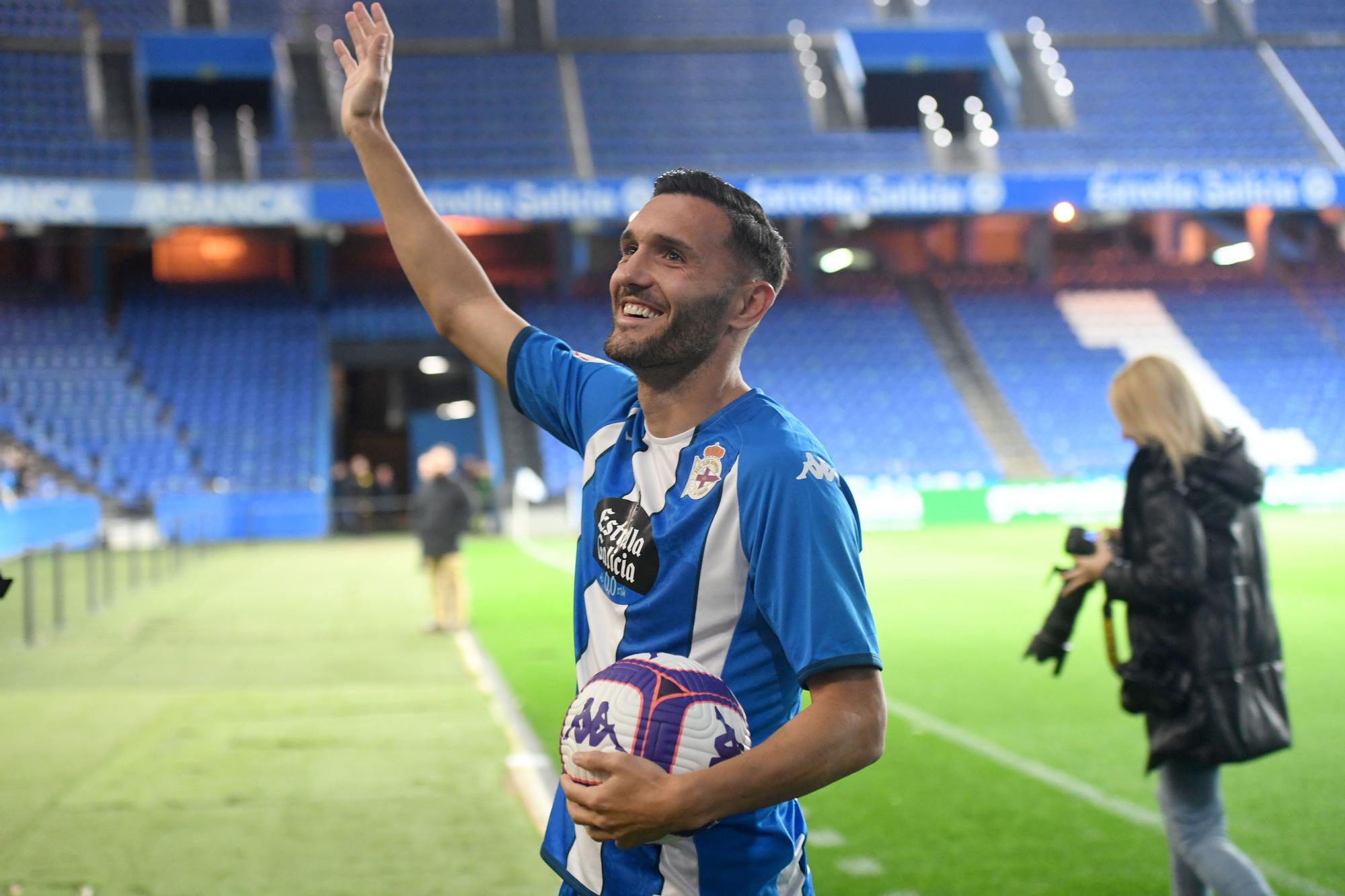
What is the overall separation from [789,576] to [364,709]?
294 inches

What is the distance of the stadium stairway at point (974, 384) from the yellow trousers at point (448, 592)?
18.9 m

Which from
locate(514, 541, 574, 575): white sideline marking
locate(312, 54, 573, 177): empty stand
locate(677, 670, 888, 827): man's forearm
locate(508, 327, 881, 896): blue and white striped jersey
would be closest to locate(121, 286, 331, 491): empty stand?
locate(312, 54, 573, 177): empty stand

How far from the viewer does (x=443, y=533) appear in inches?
496

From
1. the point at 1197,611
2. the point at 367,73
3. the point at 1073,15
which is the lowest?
the point at 1197,611

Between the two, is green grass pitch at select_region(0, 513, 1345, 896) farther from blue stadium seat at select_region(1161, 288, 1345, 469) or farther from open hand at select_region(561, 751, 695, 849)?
blue stadium seat at select_region(1161, 288, 1345, 469)

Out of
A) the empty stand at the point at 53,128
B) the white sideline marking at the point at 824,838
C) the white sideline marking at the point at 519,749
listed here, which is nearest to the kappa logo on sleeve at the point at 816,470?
the white sideline marking at the point at 519,749

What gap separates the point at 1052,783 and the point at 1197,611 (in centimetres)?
294

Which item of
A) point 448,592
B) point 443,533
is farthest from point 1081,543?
point 448,592

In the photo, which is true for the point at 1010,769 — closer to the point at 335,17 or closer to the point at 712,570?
the point at 712,570

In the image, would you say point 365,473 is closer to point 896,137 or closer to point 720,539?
point 896,137

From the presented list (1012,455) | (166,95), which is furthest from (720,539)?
(166,95)

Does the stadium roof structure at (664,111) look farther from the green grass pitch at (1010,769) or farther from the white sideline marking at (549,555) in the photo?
the green grass pitch at (1010,769)

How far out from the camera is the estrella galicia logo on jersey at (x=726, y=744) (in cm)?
202

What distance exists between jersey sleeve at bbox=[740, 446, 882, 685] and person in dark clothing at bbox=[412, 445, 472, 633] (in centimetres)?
1065
